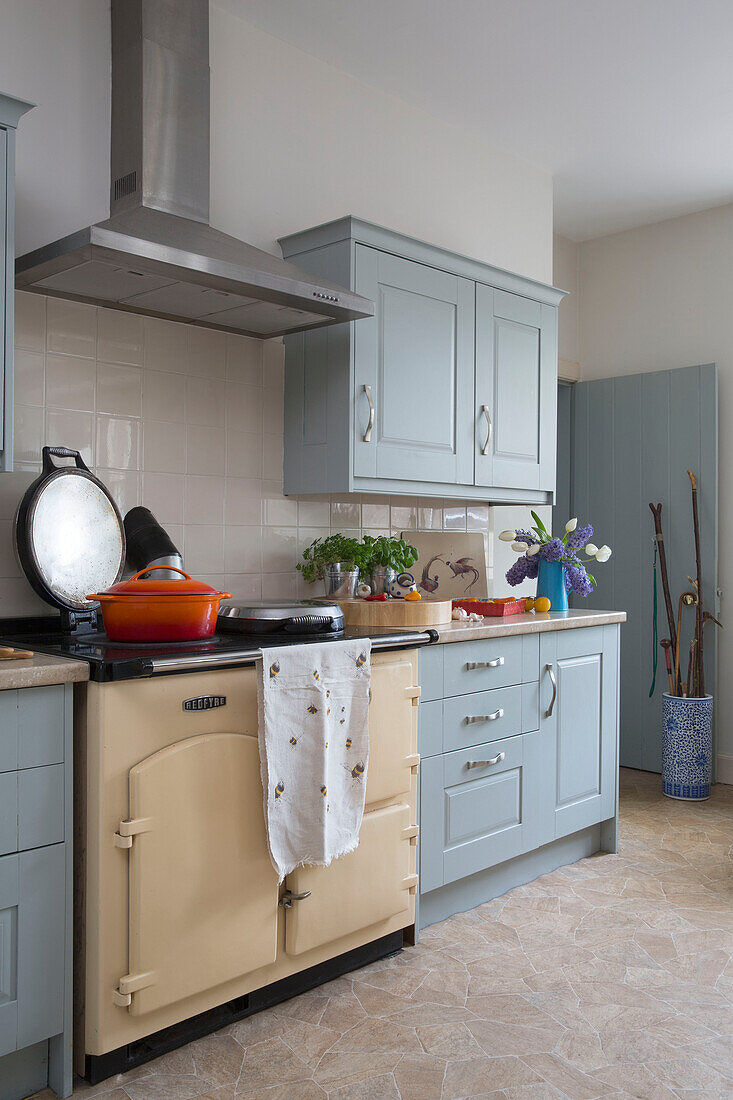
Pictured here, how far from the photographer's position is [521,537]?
3.54m

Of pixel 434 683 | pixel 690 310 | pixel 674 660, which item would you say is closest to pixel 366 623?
pixel 434 683

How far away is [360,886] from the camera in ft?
7.64

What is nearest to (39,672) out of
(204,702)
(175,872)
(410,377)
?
(204,702)

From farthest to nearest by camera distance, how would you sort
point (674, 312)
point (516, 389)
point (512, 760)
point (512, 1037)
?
point (674, 312)
point (516, 389)
point (512, 760)
point (512, 1037)

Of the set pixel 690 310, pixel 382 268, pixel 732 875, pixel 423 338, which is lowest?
pixel 732 875

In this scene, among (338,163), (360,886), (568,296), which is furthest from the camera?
(568,296)

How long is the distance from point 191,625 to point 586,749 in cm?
175

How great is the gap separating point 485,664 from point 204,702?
3.62ft

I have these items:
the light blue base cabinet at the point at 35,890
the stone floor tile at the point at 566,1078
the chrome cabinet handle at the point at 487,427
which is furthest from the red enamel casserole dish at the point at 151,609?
the chrome cabinet handle at the point at 487,427

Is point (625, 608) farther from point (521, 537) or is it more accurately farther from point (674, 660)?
point (521, 537)

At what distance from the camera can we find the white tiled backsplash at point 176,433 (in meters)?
2.39

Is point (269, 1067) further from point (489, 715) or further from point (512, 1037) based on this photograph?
point (489, 715)

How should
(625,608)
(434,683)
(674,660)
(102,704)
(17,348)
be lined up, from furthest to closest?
(625,608) < (674,660) < (434,683) < (17,348) < (102,704)

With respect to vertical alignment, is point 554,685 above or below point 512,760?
above
